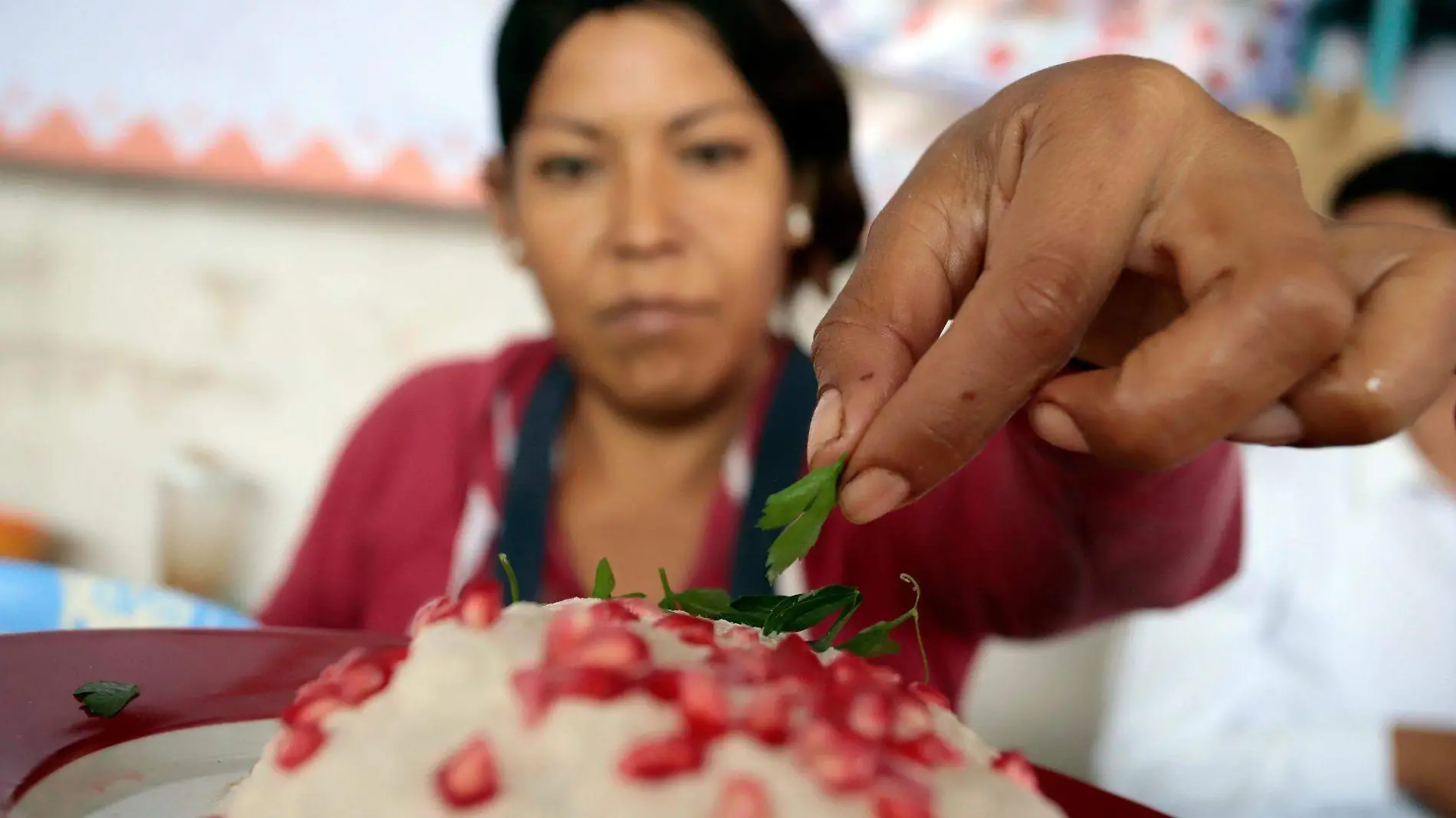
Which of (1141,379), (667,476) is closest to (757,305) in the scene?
(667,476)

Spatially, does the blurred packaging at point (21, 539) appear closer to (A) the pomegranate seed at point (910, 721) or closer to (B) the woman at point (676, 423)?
(B) the woman at point (676, 423)

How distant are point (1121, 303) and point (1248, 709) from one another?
111cm

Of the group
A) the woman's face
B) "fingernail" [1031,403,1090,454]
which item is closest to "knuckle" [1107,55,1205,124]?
"fingernail" [1031,403,1090,454]

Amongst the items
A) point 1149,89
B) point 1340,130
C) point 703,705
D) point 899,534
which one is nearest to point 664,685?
point 703,705

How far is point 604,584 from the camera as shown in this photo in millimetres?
436

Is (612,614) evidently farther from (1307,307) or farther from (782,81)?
(782,81)

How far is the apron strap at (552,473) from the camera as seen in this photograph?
0.81 meters

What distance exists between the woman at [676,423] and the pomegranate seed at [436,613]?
25 centimetres

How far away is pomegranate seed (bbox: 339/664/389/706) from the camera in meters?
0.35

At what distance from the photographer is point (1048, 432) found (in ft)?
1.03

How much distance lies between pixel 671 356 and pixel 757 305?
0.30 ft

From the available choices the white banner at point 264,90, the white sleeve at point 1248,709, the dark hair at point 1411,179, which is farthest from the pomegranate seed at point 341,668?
the dark hair at point 1411,179

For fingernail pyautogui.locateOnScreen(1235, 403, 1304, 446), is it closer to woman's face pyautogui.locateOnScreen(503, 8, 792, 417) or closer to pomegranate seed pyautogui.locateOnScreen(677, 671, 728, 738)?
pomegranate seed pyautogui.locateOnScreen(677, 671, 728, 738)

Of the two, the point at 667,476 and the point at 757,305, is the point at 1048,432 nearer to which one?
the point at 757,305
